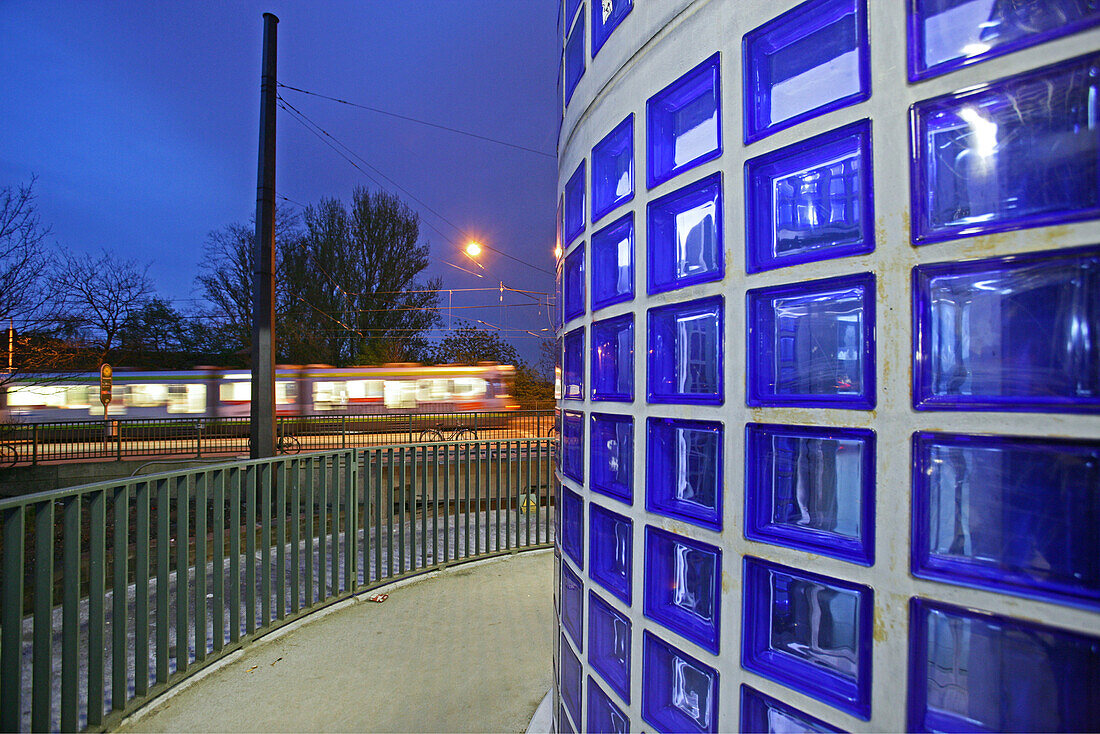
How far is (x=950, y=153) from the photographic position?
2.90ft

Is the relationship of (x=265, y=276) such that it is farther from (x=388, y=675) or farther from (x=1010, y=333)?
(x=1010, y=333)

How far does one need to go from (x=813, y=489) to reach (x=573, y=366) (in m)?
0.98

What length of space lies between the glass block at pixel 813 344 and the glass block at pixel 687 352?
0.10m

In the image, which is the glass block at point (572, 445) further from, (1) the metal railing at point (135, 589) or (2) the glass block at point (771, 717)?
(1) the metal railing at point (135, 589)

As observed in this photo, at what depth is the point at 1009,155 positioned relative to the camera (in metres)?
0.83

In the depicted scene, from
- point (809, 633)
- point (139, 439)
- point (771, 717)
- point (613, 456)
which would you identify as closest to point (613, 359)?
point (613, 456)

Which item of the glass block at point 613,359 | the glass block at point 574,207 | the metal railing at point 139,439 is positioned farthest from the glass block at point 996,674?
the metal railing at point 139,439

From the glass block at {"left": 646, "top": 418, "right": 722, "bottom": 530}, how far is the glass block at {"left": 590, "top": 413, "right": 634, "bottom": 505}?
91 millimetres

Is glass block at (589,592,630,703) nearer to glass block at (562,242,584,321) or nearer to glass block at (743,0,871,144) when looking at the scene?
glass block at (562,242,584,321)

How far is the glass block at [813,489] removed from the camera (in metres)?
0.98

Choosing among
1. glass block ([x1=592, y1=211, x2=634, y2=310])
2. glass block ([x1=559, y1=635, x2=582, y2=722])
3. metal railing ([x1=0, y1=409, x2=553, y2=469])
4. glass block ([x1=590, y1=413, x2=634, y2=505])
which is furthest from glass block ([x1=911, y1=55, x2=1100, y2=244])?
metal railing ([x1=0, y1=409, x2=553, y2=469])

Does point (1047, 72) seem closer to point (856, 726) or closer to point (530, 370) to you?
point (856, 726)

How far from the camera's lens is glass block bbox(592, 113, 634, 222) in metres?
1.51

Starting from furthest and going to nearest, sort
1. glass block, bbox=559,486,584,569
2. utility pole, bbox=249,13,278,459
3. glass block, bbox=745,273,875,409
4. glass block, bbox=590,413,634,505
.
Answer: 1. utility pole, bbox=249,13,278,459
2. glass block, bbox=559,486,584,569
3. glass block, bbox=590,413,634,505
4. glass block, bbox=745,273,875,409
